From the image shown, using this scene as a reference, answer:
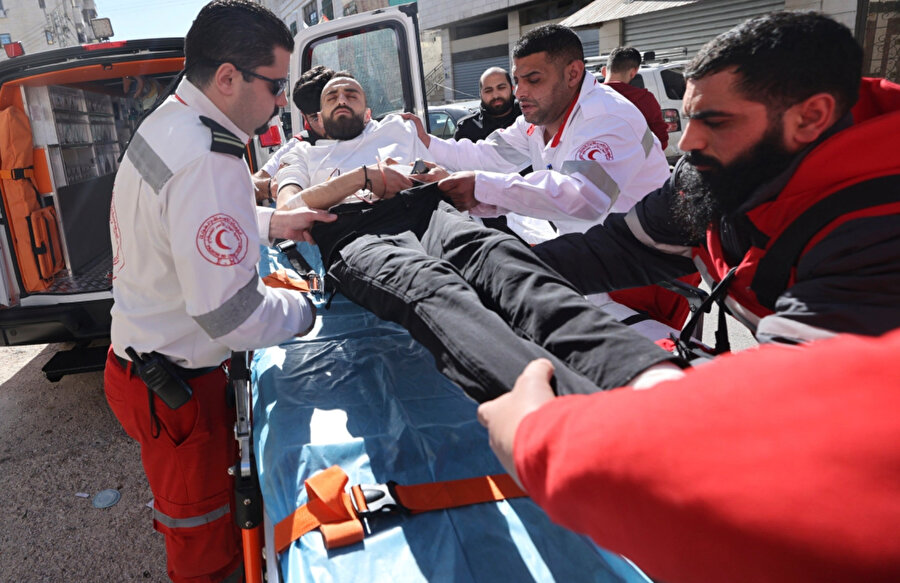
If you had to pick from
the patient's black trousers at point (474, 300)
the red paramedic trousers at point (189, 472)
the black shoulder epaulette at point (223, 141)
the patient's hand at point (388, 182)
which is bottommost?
the red paramedic trousers at point (189, 472)

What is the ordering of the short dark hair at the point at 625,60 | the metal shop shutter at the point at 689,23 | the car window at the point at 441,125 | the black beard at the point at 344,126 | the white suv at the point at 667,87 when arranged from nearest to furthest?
1. the black beard at the point at 344,126
2. the short dark hair at the point at 625,60
3. the car window at the point at 441,125
4. the white suv at the point at 667,87
5. the metal shop shutter at the point at 689,23

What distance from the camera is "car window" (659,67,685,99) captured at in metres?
9.06

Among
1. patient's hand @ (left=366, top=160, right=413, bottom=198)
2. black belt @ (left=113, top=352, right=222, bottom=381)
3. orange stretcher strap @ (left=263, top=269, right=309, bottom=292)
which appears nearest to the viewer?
black belt @ (left=113, top=352, right=222, bottom=381)

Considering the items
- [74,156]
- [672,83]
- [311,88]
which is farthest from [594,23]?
[74,156]

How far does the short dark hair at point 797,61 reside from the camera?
125cm

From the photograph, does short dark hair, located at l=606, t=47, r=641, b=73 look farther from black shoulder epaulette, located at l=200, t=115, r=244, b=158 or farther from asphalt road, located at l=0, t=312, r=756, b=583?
black shoulder epaulette, located at l=200, t=115, r=244, b=158

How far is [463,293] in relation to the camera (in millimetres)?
1515

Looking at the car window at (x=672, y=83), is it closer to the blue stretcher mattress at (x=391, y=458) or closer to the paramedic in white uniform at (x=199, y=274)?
the blue stretcher mattress at (x=391, y=458)

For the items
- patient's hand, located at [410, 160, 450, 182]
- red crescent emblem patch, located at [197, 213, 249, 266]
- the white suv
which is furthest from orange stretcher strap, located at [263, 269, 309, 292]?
the white suv

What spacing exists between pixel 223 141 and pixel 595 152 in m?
1.47

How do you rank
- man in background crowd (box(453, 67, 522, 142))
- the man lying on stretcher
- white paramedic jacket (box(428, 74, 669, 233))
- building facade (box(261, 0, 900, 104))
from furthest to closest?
building facade (box(261, 0, 900, 104)) < man in background crowd (box(453, 67, 522, 142)) < white paramedic jacket (box(428, 74, 669, 233)) < the man lying on stretcher

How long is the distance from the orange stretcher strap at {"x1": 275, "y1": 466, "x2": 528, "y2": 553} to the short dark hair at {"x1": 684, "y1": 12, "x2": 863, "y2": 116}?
114 centimetres

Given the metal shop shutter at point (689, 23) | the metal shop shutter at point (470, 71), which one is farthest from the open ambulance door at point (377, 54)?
the metal shop shutter at point (470, 71)

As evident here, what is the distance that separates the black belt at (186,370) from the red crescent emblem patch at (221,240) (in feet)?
1.64
